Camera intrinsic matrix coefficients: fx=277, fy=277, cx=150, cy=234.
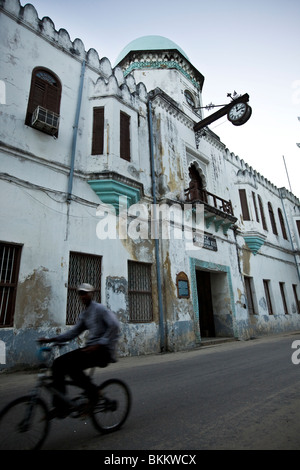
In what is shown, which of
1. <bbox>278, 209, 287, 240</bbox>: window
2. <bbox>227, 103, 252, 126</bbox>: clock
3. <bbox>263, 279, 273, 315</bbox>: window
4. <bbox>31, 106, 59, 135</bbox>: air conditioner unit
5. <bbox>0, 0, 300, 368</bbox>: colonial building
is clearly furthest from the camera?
<bbox>278, 209, 287, 240</bbox>: window

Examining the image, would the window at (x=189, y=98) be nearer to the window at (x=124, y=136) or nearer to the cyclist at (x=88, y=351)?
the window at (x=124, y=136)

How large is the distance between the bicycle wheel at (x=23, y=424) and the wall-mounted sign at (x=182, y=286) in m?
7.99

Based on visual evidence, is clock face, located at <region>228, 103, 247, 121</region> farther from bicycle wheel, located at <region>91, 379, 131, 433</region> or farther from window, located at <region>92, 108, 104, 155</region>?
bicycle wheel, located at <region>91, 379, 131, 433</region>

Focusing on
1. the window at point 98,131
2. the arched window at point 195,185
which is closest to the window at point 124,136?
the window at point 98,131

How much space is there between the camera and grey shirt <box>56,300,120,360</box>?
2.91 metres

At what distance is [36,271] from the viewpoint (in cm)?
708

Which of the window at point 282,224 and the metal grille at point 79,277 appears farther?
the window at point 282,224

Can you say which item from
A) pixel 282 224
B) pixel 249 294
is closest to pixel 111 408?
pixel 249 294

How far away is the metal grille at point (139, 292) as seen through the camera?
30.3 feet

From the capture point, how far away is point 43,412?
240 centimetres

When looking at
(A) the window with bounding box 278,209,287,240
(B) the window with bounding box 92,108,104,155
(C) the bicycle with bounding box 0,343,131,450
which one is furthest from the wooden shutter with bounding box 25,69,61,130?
(A) the window with bounding box 278,209,287,240

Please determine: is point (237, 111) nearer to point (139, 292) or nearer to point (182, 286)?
point (182, 286)

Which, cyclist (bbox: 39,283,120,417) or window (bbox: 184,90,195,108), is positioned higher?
window (bbox: 184,90,195,108)

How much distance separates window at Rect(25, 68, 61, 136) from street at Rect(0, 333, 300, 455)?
6835mm
